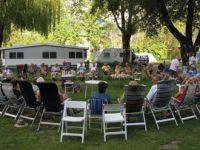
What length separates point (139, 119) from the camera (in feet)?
32.6

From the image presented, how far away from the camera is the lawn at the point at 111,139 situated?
7.68 meters

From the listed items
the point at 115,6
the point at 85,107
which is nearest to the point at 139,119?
the point at 85,107

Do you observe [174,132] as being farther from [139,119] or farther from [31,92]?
[31,92]

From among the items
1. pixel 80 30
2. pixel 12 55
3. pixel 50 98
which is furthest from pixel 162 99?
pixel 80 30

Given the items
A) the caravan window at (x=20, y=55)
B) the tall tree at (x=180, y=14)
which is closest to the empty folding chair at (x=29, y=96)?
the tall tree at (x=180, y=14)

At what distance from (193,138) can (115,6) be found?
2165cm

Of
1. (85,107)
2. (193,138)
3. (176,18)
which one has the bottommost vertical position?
(193,138)

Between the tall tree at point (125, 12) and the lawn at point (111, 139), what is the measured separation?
53.3ft

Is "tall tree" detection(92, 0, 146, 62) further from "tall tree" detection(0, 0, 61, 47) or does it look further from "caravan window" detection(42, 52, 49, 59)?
"caravan window" detection(42, 52, 49, 59)

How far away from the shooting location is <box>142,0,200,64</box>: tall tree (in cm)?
2464

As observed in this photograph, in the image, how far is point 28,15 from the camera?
32875mm

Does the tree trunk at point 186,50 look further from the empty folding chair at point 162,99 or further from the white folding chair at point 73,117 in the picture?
the white folding chair at point 73,117

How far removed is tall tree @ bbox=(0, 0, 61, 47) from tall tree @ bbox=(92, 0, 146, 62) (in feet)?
11.6

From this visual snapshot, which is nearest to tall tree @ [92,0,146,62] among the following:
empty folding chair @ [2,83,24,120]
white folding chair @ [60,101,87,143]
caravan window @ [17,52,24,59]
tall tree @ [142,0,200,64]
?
tall tree @ [142,0,200,64]
